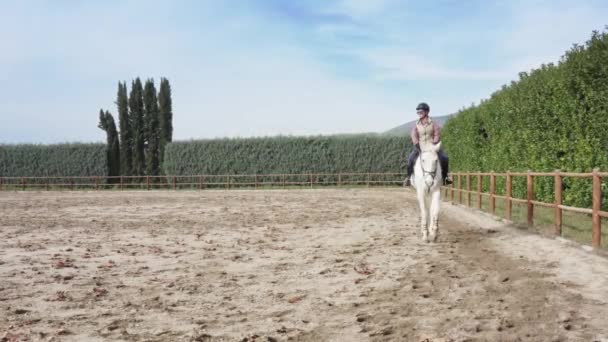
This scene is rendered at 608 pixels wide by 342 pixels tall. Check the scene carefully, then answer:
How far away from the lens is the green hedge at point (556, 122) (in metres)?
13.1

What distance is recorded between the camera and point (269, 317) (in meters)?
5.32

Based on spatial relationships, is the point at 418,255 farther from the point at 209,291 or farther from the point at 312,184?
the point at 312,184

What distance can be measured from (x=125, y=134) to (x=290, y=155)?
15.1m

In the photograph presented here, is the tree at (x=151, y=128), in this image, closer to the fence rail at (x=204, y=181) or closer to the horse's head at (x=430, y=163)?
the fence rail at (x=204, y=181)

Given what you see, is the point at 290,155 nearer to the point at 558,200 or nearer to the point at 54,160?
the point at 54,160

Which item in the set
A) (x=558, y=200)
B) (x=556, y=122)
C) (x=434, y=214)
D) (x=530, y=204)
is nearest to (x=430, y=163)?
(x=434, y=214)

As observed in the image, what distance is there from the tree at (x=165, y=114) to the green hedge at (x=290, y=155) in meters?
2.93

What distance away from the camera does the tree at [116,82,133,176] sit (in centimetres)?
4753

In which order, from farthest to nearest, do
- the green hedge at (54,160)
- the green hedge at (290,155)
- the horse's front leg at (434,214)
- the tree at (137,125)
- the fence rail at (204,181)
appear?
1. the tree at (137,125)
2. the green hedge at (54,160)
3. the green hedge at (290,155)
4. the fence rail at (204,181)
5. the horse's front leg at (434,214)

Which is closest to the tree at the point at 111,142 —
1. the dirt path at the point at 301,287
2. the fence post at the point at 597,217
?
the dirt path at the point at 301,287

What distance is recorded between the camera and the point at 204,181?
43.2 m

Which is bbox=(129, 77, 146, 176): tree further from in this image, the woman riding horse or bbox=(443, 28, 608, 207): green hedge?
the woman riding horse

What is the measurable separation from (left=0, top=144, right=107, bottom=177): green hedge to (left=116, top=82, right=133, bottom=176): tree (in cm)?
171

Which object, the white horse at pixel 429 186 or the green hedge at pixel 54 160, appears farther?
the green hedge at pixel 54 160
